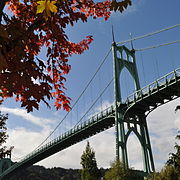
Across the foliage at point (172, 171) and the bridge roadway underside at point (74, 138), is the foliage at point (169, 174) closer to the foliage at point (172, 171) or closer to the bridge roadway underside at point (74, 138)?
the foliage at point (172, 171)

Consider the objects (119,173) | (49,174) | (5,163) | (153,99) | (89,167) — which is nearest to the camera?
(119,173)

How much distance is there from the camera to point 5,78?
2.95 metres

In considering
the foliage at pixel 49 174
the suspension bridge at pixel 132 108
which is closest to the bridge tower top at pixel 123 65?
the suspension bridge at pixel 132 108

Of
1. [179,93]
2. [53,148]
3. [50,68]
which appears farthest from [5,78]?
[53,148]

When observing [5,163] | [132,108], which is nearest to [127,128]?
[132,108]

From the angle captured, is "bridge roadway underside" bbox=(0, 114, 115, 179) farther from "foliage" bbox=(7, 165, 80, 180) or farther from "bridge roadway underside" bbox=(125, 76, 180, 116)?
"foliage" bbox=(7, 165, 80, 180)

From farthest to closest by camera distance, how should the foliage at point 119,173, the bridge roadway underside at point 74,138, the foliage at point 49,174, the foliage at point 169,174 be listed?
the foliage at point 49,174 → the bridge roadway underside at point 74,138 → the foliage at point 119,173 → the foliage at point 169,174

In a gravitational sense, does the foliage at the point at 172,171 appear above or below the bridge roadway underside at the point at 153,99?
below

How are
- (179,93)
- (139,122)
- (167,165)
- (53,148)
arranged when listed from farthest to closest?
(53,148) → (139,122) → (179,93) → (167,165)

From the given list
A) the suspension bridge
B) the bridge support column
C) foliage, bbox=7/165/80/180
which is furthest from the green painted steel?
foliage, bbox=7/165/80/180

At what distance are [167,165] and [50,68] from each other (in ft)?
63.1

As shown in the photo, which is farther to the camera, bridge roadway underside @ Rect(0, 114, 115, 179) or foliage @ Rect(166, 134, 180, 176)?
bridge roadway underside @ Rect(0, 114, 115, 179)

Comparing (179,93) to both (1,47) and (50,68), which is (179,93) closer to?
(50,68)

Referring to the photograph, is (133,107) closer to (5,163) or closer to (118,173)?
(118,173)
